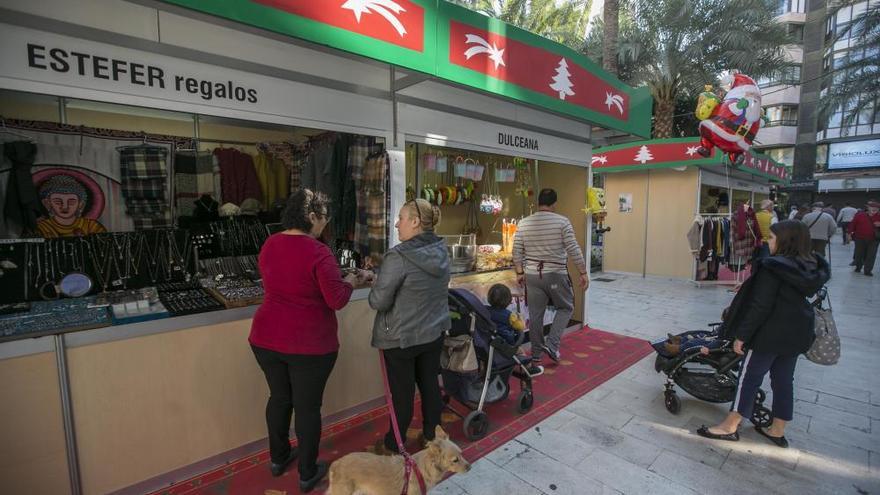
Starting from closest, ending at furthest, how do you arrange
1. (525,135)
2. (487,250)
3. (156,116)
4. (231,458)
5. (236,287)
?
(231,458), (236,287), (156,116), (525,135), (487,250)

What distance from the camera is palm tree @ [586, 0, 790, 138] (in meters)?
10.1

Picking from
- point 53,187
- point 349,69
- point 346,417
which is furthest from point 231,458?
point 349,69

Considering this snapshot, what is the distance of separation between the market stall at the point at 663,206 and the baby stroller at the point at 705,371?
18.2 feet

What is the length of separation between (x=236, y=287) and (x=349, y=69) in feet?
5.78

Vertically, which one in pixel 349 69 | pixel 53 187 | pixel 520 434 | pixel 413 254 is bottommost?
pixel 520 434

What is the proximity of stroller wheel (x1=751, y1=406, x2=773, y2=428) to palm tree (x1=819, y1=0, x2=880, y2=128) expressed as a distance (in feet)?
64.7

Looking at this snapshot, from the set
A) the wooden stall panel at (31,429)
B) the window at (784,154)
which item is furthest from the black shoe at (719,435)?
the window at (784,154)

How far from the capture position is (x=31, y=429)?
6.46ft

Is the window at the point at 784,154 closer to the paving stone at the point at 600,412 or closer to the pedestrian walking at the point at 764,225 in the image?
the pedestrian walking at the point at 764,225

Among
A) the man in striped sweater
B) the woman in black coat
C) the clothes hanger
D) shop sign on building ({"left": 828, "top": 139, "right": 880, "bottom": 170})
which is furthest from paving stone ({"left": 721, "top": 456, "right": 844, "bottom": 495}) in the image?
shop sign on building ({"left": 828, "top": 139, "right": 880, "bottom": 170})

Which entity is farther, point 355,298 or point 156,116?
point 156,116

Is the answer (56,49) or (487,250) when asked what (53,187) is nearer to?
(56,49)

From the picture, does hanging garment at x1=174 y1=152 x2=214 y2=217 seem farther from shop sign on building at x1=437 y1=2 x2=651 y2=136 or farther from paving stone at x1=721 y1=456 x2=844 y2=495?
paving stone at x1=721 y1=456 x2=844 y2=495

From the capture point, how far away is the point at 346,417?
122 inches
